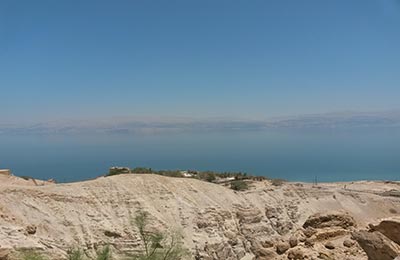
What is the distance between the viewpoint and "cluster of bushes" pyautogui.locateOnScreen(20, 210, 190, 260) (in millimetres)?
16003

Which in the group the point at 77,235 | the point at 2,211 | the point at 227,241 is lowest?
the point at 227,241

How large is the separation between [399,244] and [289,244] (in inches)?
298

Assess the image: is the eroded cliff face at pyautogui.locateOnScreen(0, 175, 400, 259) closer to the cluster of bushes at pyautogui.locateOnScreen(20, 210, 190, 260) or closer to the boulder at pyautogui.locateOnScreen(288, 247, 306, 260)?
the boulder at pyautogui.locateOnScreen(288, 247, 306, 260)

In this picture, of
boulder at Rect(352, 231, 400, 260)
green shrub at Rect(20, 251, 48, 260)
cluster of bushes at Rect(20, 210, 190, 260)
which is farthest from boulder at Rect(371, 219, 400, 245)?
green shrub at Rect(20, 251, 48, 260)

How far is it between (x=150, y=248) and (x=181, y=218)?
6016mm

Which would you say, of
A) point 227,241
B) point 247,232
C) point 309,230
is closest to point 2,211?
point 227,241

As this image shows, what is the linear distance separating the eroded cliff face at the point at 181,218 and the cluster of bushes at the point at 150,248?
0.65m

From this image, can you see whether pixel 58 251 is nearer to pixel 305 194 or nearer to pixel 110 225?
pixel 110 225

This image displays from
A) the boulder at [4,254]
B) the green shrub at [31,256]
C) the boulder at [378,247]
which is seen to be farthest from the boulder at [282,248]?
the boulder at [4,254]

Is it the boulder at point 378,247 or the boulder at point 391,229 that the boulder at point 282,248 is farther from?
the boulder at point 378,247

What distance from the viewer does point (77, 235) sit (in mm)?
21500

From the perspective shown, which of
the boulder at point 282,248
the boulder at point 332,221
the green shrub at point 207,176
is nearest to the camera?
the boulder at point 282,248

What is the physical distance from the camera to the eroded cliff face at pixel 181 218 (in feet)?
68.1

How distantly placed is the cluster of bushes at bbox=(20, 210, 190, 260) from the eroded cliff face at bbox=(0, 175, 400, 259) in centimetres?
65
